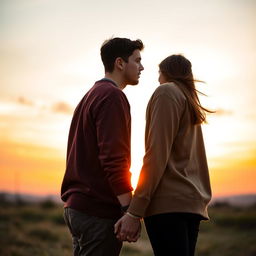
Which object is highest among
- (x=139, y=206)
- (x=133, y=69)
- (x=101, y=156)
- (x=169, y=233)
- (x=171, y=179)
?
(x=133, y=69)

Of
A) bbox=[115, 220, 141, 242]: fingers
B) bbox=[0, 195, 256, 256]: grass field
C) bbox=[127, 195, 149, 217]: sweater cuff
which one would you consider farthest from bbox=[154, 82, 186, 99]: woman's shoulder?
bbox=[0, 195, 256, 256]: grass field

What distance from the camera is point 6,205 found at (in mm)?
20859

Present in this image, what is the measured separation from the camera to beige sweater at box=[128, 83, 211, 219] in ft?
8.85

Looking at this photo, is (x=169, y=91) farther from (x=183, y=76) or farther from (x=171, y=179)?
(x=171, y=179)

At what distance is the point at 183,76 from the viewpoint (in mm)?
2945

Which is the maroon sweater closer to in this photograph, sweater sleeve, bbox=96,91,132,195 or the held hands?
sweater sleeve, bbox=96,91,132,195

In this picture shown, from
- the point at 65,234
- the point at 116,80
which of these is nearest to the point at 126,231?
the point at 116,80

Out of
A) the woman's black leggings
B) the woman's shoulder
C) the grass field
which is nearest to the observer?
the woman's black leggings

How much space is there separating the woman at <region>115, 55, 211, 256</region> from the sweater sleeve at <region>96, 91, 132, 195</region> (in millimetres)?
105

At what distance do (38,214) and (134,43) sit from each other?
54.1 ft

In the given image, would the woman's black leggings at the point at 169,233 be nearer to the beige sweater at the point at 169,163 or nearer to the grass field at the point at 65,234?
the beige sweater at the point at 169,163

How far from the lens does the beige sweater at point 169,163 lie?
270 centimetres

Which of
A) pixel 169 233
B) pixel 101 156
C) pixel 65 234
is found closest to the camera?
pixel 169 233

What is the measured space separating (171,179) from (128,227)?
36cm
